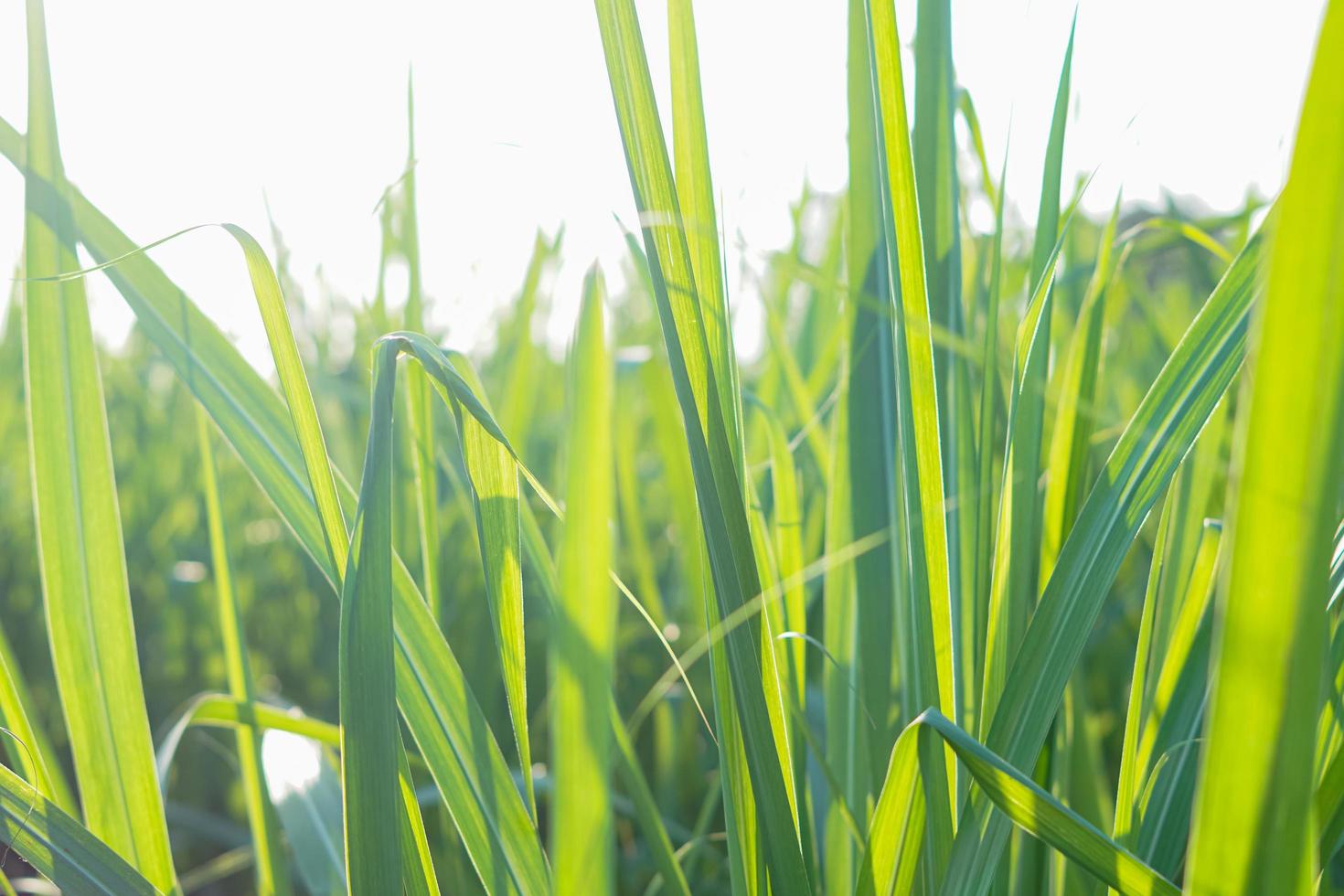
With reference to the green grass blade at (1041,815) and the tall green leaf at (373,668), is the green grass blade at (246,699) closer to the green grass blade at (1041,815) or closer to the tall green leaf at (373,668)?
the tall green leaf at (373,668)

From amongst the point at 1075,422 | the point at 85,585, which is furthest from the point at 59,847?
the point at 1075,422

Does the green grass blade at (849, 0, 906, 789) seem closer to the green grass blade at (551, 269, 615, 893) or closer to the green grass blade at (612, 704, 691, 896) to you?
the green grass blade at (612, 704, 691, 896)

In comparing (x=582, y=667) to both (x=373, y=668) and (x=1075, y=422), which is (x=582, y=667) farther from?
(x=1075, y=422)

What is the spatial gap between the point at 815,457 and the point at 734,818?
334 mm

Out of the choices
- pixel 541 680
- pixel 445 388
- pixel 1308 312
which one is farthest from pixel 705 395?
pixel 541 680

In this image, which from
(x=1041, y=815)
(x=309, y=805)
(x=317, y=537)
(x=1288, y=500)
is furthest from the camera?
(x=309, y=805)

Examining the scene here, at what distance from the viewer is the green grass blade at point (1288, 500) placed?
16 centimetres

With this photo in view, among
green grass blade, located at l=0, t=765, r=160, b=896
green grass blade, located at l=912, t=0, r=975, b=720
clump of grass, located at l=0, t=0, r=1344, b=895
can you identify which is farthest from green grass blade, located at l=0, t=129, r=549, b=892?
green grass blade, located at l=912, t=0, r=975, b=720

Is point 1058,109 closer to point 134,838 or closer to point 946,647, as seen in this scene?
point 946,647

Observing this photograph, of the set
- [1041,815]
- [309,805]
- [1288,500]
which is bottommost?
[309,805]

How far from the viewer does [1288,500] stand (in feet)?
0.55

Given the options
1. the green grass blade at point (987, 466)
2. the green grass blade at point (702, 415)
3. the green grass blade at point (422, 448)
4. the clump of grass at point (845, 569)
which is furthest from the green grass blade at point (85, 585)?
the green grass blade at point (987, 466)

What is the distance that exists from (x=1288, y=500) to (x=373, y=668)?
242mm

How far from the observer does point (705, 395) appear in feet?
1.05
